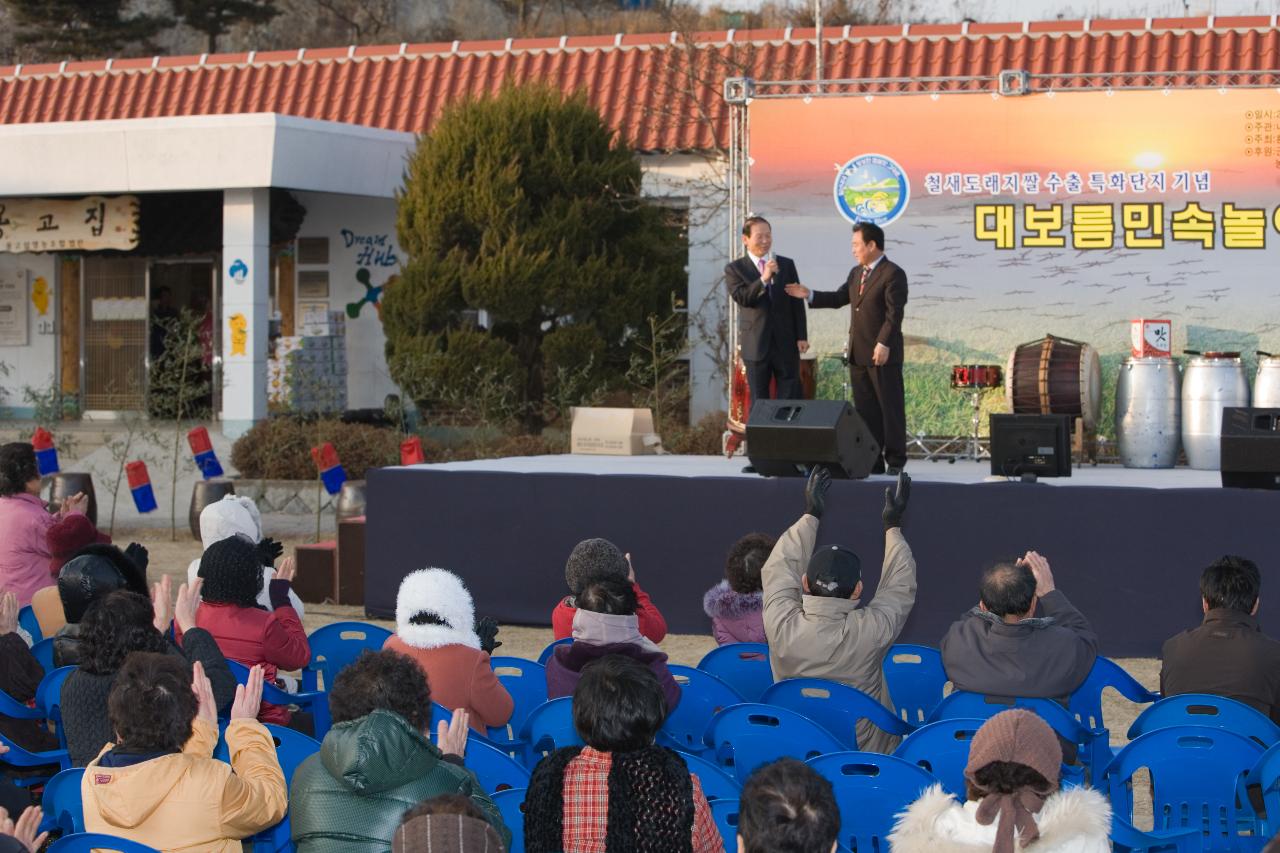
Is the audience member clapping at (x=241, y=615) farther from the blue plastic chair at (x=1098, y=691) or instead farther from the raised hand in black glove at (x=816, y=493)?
the blue plastic chair at (x=1098, y=691)

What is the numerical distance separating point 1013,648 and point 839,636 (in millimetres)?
513

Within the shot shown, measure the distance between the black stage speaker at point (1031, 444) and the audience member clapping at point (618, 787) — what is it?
5295 mm

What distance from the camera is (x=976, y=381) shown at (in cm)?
1089

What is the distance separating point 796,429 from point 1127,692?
10.9 feet

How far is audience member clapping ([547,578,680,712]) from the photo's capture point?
4.54 metres

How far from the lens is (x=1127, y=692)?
16.6 ft

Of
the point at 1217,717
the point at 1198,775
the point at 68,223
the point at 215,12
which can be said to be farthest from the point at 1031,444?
the point at 215,12

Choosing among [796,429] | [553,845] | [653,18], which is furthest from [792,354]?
[653,18]

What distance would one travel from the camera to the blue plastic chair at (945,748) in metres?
3.80

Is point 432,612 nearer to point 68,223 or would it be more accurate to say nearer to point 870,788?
point 870,788

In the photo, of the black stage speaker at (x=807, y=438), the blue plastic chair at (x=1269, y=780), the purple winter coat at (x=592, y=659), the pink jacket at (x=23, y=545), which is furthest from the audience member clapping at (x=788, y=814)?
the black stage speaker at (x=807, y=438)

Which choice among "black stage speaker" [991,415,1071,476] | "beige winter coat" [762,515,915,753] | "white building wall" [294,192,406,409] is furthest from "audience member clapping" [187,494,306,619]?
"white building wall" [294,192,406,409]

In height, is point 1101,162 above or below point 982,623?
above

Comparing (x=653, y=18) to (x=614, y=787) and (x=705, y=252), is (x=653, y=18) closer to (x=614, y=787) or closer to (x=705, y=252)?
(x=705, y=252)
